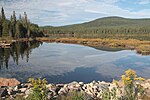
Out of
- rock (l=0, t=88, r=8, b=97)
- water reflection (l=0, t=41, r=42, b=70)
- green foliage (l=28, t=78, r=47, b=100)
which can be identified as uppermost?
green foliage (l=28, t=78, r=47, b=100)

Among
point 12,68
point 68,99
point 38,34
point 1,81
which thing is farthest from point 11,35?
point 68,99

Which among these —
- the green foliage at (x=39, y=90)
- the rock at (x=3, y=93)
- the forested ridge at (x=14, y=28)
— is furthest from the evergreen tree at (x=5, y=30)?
the green foliage at (x=39, y=90)

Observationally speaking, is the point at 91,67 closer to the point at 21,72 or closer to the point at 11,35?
the point at 21,72

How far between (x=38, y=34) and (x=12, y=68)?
341 feet

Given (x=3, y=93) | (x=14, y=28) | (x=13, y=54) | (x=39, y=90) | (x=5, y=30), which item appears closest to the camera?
(x=39, y=90)

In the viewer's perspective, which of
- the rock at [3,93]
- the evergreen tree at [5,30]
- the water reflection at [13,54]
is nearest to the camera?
the rock at [3,93]

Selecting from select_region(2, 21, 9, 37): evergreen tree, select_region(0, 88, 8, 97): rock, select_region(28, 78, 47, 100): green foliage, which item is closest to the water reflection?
select_region(0, 88, 8, 97): rock

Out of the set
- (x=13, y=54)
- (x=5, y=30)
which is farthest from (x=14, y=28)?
(x=13, y=54)

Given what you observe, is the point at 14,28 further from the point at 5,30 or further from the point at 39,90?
the point at 39,90

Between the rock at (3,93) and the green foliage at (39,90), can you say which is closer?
the green foliage at (39,90)

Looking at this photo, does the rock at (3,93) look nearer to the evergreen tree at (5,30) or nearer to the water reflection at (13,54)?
the water reflection at (13,54)

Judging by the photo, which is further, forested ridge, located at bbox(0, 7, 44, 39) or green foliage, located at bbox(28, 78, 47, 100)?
forested ridge, located at bbox(0, 7, 44, 39)

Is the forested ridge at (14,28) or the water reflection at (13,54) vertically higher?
the forested ridge at (14,28)

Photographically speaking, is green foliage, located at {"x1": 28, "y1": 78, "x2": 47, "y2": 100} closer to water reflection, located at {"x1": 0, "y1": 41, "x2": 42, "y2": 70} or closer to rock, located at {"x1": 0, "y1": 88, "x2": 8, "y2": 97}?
rock, located at {"x1": 0, "y1": 88, "x2": 8, "y2": 97}
